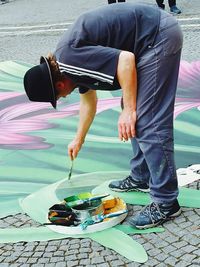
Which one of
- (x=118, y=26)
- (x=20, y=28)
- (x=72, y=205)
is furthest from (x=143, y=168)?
(x=20, y=28)

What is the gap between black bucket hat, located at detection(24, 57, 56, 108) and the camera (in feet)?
8.91

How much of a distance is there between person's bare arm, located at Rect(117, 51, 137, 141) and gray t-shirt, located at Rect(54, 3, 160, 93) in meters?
0.04

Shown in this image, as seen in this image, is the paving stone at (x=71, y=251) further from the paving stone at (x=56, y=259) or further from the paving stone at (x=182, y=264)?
the paving stone at (x=182, y=264)

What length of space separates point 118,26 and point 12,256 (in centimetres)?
140

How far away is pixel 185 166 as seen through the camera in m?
3.78

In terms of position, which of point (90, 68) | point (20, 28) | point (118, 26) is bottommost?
point (20, 28)

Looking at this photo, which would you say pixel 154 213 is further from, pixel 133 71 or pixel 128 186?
pixel 133 71

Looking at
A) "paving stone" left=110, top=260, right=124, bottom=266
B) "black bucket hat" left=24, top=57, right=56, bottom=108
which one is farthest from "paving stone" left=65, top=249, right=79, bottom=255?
"black bucket hat" left=24, top=57, right=56, bottom=108

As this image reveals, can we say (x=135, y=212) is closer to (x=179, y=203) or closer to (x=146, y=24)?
(x=179, y=203)

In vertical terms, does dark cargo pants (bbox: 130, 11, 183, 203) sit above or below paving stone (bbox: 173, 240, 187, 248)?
above

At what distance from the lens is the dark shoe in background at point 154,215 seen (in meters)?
3.00

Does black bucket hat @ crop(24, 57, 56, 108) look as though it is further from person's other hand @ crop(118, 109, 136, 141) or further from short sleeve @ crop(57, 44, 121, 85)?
person's other hand @ crop(118, 109, 136, 141)

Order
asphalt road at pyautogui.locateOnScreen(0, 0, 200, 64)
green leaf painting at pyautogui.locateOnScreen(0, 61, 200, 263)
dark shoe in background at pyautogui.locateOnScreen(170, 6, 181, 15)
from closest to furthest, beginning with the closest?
green leaf painting at pyautogui.locateOnScreen(0, 61, 200, 263), asphalt road at pyautogui.locateOnScreen(0, 0, 200, 64), dark shoe in background at pyautogui.locateOnScreen(170, 6, 181, 15)

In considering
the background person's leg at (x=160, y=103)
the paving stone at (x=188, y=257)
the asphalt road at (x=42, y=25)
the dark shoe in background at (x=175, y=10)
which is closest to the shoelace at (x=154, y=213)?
the background person's leg at (x=160, y=103)
